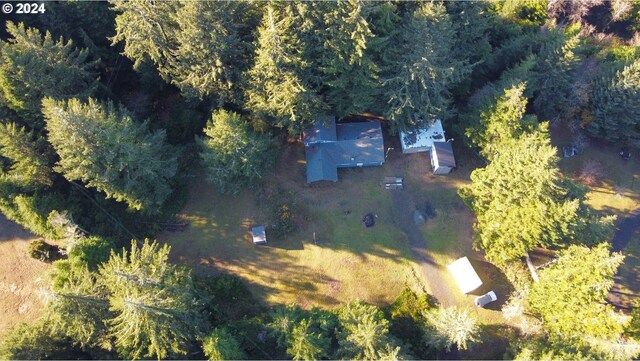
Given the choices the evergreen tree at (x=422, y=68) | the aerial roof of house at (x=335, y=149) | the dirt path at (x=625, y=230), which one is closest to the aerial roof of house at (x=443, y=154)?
the evergreen tree at (x=422, y=68)

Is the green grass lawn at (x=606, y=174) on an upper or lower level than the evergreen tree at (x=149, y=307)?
upper

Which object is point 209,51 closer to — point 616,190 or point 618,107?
point 618,107

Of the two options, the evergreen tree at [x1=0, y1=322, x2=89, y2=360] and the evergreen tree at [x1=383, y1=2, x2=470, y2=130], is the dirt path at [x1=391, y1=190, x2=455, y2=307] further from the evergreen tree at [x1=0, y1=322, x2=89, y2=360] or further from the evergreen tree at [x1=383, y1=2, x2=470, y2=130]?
the evergreen tree at [x1=0, y1=322, x2=89, y2=360]

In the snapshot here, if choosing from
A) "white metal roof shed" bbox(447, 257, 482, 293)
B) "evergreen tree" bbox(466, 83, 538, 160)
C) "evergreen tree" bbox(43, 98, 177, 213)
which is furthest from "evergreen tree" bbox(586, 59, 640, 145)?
"evergreen tree" bbox(43, 98, 177, 213)

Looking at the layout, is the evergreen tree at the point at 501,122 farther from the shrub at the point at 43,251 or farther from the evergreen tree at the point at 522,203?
the shrub at the point at 43,251

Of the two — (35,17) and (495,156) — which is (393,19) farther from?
(35,17)

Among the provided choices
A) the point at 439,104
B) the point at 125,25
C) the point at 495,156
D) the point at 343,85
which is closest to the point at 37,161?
the point at 125,25
